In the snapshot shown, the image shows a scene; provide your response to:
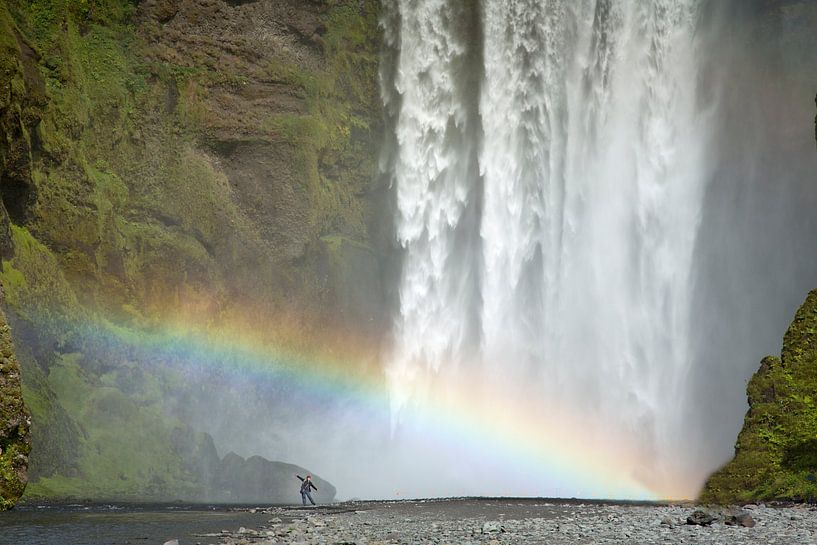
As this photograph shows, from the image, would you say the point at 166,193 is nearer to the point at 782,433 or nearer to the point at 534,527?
the point at 782,433

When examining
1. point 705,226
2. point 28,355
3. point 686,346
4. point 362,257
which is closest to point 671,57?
point 705,226

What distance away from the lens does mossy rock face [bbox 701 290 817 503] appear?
22.0 metres

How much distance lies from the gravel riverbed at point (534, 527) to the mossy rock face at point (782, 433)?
224cm

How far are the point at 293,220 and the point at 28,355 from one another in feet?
51.3

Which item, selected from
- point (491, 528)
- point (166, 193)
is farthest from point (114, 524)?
point (166, 193)

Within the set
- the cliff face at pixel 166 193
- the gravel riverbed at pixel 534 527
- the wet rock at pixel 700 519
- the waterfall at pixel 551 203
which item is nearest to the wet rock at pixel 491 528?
the gravel riverbed at pixel 534 527

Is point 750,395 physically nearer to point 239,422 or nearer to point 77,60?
point 239,422

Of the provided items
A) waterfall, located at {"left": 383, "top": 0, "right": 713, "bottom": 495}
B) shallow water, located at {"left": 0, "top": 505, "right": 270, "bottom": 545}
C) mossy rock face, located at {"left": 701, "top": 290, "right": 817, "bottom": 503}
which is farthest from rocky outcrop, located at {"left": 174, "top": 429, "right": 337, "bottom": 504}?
mossy rock face, located at {"left": 701, "top": 290, "right": 817, "bottom": 503}

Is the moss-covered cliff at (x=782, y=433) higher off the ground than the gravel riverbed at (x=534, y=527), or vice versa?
the moss-covered cliff at (x=782, y=433)

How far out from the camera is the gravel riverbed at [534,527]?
15.0 m

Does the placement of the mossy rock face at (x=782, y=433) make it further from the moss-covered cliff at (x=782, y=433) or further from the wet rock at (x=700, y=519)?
the wet rock at (x=700, y=519)

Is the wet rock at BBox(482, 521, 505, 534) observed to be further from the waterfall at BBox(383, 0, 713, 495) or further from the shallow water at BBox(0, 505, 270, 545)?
the waterfall at BBox(383, 0, 713, 495)

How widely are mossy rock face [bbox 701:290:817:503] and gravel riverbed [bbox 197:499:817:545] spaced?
2240mm

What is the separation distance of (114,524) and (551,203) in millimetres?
28814
